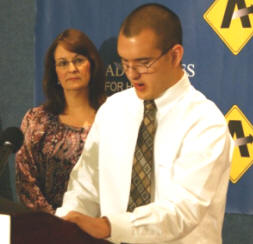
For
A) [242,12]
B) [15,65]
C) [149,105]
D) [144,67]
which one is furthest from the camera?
[15,65]

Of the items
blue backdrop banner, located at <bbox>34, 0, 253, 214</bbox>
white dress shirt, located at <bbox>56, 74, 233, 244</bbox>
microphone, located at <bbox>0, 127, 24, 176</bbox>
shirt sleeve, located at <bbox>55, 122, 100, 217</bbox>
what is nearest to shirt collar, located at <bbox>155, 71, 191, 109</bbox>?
white dress shirt, located at <bbox>56, 74, 233, 244</bbox>

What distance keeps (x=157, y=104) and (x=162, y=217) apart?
0.41m

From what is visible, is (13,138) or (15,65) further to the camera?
(15,65)

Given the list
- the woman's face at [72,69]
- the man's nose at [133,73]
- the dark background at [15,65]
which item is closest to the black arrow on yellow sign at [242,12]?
the woman's face at [72,69]

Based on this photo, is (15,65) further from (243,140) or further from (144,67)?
(144,67)

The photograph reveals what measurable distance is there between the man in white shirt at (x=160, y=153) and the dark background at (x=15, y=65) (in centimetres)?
124

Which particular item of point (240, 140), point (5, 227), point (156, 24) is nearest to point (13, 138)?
point (5, 227)

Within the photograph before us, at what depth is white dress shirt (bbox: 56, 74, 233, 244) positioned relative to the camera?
1217mm

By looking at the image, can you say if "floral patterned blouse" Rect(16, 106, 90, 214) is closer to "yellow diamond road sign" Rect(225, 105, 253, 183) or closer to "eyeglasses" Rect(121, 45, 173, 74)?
"yellow diamond road sign" Rect(225, 105, 253, 183)

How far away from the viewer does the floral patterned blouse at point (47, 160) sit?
2.24 meters

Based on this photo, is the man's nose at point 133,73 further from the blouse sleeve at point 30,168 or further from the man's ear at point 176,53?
the blouse sleeve at point 30,168

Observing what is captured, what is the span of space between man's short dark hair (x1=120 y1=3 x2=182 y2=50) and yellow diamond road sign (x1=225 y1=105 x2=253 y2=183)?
2.87 ft

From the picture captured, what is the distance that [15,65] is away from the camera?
279 cm

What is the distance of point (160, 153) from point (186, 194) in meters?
0.22
